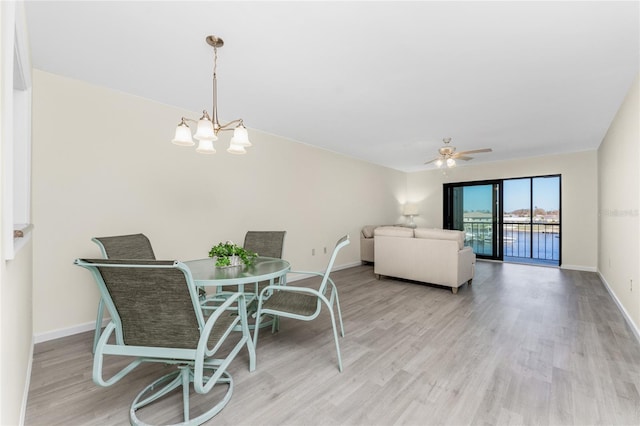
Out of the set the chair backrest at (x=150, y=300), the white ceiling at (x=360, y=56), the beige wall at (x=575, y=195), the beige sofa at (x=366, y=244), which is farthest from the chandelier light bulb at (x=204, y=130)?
the beige wall at (x=575, y=195)

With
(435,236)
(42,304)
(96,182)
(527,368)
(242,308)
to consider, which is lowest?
(527,368)

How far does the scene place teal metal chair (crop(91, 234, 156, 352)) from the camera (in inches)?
86.9

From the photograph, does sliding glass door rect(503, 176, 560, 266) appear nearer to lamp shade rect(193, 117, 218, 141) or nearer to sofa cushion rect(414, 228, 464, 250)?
sofa cushion rect(414, 228, 464, 250)

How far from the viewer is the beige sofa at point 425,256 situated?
3.86 meters

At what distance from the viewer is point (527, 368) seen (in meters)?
1.96

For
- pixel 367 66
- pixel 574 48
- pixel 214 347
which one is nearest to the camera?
pixel 214 347

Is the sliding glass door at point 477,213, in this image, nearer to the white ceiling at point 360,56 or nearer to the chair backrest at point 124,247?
the white ceiling at point 360,56

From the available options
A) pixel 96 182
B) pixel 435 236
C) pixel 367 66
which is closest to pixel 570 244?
pixel 435 236

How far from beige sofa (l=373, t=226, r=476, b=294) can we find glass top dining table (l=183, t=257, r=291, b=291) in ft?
8.37

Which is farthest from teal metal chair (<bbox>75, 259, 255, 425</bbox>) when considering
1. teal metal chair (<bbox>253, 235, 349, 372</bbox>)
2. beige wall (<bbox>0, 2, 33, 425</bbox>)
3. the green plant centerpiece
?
the green plant centerpiece

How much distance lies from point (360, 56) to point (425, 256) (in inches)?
118

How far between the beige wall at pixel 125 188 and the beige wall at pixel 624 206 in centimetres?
391

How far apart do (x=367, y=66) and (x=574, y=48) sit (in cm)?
154

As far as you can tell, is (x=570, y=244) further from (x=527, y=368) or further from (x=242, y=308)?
(x=242, y=308)
